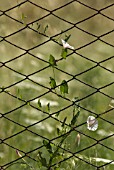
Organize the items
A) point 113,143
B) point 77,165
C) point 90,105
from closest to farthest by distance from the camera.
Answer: point 77,165 < point 113,143 < point 90,105

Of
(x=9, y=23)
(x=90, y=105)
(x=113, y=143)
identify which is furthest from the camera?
(x=9, y=23)

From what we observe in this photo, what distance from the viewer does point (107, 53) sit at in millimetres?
4219

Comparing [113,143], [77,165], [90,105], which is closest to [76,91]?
[90,105]

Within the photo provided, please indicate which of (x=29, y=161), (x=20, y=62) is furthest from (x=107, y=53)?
(x=29, y=161)

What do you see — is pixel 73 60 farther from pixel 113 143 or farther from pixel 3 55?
pixel 113 143

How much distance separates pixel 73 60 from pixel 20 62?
0.91 ft

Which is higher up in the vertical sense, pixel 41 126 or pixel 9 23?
pixel 9 23

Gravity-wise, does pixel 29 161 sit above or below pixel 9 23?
below

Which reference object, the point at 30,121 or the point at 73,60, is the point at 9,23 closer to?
the point at 73,60

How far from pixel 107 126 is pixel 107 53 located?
30.5 inches

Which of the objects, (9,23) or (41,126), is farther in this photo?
(9,23)

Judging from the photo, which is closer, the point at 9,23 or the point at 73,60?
the point at 73,60

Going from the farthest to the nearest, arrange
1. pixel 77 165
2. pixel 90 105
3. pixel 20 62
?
pixel 20 62 < pixel 90 105 < pixel 77 165

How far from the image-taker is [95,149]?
11.0ft
